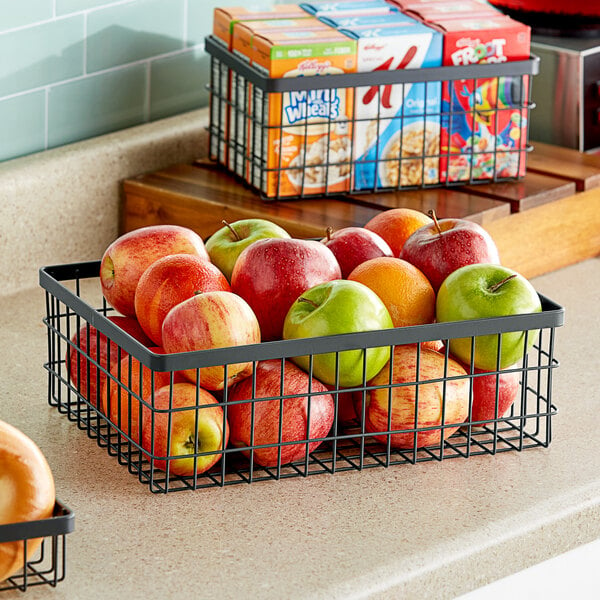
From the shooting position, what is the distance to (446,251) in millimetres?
939

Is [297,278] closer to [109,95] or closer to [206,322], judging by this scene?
[206,322]

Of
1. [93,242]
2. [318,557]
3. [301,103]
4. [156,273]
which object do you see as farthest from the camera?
[93,242]

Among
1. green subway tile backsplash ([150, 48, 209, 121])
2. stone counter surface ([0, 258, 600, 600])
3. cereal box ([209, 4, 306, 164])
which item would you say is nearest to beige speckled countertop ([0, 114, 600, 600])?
stone counter surface ([0, 258, 600, 600])

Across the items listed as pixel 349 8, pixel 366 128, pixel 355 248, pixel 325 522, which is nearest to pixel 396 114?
pixel 366 128

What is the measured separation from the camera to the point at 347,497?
87 cm

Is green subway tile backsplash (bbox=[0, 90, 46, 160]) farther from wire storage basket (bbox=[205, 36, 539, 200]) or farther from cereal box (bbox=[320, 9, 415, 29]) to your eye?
cereal box (bbox=[320, 9, 415, 29])

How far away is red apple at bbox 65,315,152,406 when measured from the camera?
0.92 metres

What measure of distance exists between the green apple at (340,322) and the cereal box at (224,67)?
2.15 feet

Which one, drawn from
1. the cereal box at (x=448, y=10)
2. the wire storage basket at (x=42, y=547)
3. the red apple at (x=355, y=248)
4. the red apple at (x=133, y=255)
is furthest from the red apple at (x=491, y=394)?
the cereal box at (x=448, y=10)

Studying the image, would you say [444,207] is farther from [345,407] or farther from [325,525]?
[325,525]

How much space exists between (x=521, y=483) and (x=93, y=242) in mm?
730

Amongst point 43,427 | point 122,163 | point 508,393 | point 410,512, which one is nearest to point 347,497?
point 410,512

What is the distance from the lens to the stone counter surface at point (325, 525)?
75 centimetres

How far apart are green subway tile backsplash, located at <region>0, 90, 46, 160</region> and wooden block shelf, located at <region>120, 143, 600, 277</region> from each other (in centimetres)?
12
